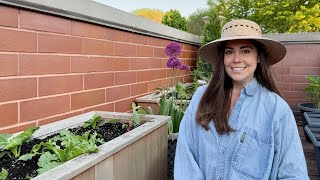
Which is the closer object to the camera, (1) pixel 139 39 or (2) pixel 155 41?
(1) pixel 139 39

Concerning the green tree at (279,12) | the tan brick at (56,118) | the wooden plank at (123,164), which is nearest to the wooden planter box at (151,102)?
the tan brick at (56,118)

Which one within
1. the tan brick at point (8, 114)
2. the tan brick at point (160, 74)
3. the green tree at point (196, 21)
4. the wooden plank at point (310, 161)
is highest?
the green tree at point (196, 21)

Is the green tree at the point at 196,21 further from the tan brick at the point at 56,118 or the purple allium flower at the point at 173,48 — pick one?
the tan brick at the point at 56,118

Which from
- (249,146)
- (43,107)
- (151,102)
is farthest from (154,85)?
(249,146)

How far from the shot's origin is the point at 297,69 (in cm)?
570

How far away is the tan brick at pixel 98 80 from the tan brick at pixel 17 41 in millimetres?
575

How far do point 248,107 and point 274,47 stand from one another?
1.17ft

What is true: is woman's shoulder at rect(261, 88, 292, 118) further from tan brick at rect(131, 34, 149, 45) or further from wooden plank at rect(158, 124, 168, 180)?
tan brick at rect(131, 34, 149, 45)

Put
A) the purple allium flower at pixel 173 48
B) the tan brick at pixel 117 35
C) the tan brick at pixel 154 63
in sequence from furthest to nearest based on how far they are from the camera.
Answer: the tan brick at pixel 154 63 → the purple allium flower at pixel 173 48 → the tan brick at pixel 117 35

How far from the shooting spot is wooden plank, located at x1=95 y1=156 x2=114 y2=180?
1.35m

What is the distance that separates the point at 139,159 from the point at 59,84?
2.36 feet

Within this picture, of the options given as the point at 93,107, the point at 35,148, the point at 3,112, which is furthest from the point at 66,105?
the point at 35,148

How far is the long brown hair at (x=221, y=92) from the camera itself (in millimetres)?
1590

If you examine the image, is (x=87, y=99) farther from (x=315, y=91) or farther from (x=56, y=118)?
(x=315, y=91)
